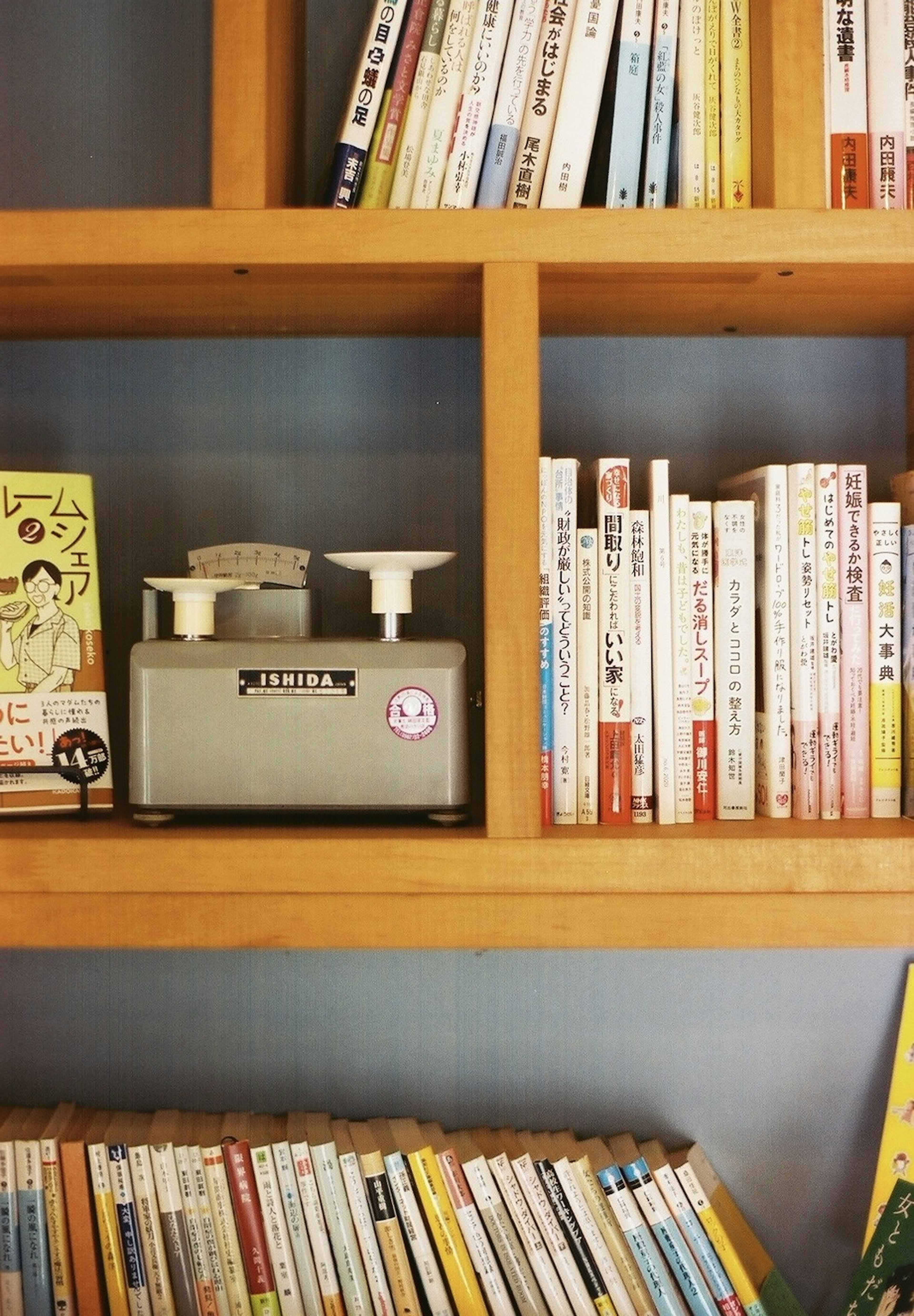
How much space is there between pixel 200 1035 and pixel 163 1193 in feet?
0.63

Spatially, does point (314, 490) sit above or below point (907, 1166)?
above

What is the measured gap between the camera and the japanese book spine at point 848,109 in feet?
3.37

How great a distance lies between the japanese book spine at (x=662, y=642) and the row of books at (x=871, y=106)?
0.31 meters

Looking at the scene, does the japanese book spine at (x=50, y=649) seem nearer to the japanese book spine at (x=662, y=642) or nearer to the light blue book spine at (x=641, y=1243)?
the japanese book spine at (x=662, y=642)

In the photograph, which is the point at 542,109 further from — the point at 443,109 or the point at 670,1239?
the point at 670,1239

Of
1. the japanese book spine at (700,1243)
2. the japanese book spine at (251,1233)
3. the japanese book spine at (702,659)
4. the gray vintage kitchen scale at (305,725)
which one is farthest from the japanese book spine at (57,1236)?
the japanese book spine at (702,659)

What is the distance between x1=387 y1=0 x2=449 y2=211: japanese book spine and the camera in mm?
1062

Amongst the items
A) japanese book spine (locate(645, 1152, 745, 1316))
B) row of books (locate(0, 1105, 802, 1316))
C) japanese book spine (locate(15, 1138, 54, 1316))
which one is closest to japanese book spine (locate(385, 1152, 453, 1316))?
row of books (locate(0, 1105, 802, 1316))

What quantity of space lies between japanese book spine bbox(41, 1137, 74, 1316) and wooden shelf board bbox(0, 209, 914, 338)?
890mm

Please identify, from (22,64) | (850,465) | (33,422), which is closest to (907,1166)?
(850,465)

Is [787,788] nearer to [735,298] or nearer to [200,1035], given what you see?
[735,298]

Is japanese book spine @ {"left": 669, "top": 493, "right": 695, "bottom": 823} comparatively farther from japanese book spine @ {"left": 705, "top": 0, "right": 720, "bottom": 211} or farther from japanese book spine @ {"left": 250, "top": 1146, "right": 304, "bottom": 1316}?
japanese book spine @ {"left": 250, "top": 1146, "right": 304, "bottom": 1316}

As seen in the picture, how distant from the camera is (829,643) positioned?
104cm

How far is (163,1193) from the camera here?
3.74 ft
